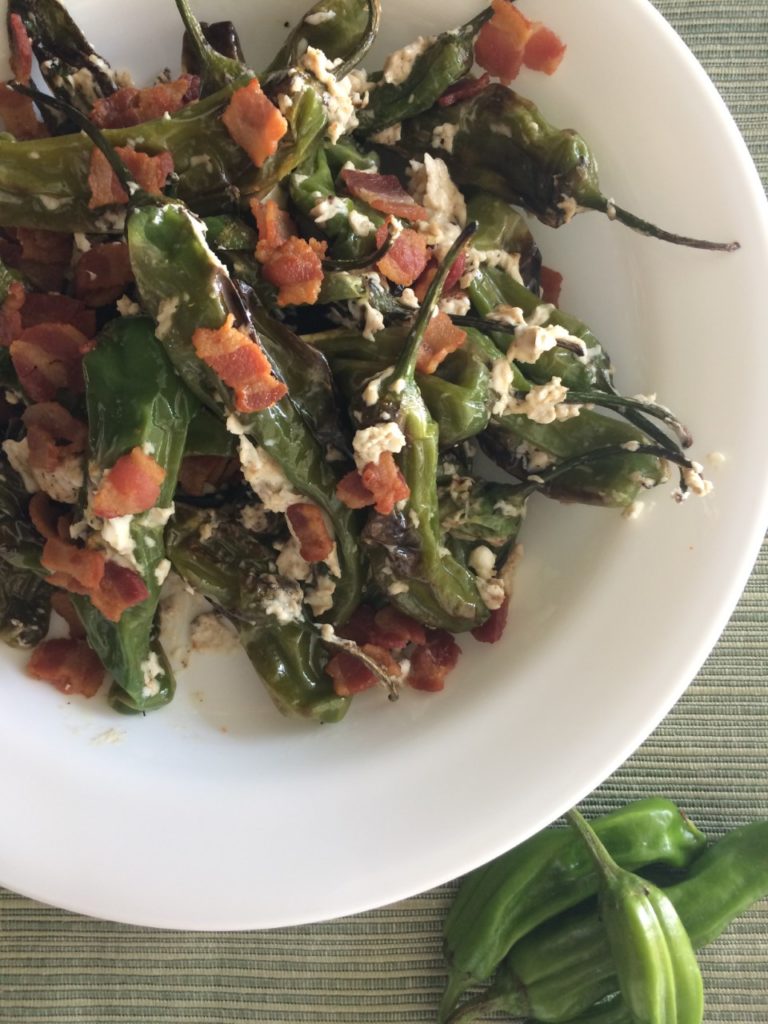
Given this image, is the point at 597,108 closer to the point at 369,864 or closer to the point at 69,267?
the point at 69,267

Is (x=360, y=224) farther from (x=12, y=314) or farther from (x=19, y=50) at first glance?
(x=19, y=50)

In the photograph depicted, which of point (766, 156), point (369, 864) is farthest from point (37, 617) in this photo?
point (766, 156)

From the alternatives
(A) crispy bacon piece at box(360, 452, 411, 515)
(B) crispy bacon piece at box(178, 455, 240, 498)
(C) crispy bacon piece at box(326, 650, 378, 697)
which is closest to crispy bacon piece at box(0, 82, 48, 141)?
(B) crispy bacon piece at box(178, 455, 240, 498)

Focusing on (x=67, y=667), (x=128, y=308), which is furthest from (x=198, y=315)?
(x=67, y=667)

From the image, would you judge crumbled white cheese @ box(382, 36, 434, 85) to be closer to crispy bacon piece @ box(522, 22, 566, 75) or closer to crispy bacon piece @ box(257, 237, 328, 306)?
crispy bacon piece @ box(522, 22, 566, 75)

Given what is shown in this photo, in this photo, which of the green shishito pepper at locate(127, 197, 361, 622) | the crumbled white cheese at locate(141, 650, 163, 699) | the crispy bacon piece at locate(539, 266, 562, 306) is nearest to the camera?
the green shishito pepper at locate(127, 197, 361, 622)

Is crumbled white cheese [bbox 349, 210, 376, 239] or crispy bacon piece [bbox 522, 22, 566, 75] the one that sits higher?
crispy bacon piece [bbox 522, 22, 566, 75]
